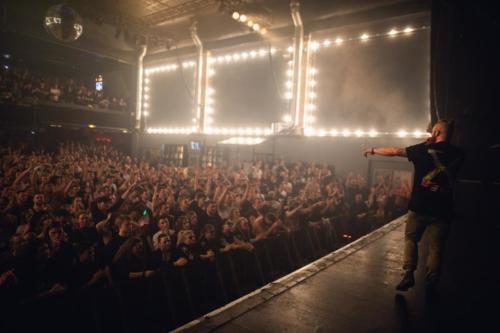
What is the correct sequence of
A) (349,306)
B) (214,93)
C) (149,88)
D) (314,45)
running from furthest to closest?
1. (149,88)
2. (214,93)
3. (314,45)
4. (349,306)

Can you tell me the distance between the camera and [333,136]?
50.3 feet

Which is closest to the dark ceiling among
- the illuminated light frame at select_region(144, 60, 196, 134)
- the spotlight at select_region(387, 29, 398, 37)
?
the spotlight at select_region(387, 29, 398, 37)

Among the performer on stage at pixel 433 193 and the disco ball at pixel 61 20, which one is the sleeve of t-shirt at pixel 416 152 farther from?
the disco ball at pixel 61 20

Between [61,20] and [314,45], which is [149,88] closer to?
[314,45]

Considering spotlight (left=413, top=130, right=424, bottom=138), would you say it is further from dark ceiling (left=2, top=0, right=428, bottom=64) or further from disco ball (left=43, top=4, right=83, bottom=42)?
disco ball (left=43, top=4, right=83, bottom=42)

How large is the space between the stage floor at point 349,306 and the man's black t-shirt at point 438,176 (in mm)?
893

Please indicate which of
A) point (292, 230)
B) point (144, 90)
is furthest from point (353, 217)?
point (144, 90)

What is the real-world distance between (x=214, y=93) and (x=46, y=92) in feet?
30.5

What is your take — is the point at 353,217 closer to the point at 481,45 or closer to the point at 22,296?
the point at 481,45

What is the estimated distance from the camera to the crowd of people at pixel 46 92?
56.6ft

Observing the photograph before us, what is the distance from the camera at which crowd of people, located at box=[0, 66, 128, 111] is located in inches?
679

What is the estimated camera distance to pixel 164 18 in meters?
18.6

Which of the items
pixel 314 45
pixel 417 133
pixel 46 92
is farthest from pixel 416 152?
pixel 46 92

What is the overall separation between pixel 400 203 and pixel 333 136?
19.1 ft
